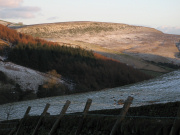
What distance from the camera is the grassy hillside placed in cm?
9182

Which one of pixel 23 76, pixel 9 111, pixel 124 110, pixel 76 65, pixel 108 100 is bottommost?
pixel 76 65

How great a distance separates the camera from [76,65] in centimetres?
9994

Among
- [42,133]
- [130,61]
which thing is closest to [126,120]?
[42,133]

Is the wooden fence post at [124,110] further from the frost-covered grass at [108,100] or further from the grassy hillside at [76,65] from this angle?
the grassy hillside at [76,65]

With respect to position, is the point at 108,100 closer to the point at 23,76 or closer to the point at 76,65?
the point at 23,76

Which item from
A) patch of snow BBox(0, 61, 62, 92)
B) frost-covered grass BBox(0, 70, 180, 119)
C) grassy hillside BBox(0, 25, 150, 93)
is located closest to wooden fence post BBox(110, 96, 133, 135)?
frost-covered grass BBox(0, 70, 180, 119)

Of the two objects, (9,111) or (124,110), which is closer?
(124,110)

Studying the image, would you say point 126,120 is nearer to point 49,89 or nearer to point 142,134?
point 142,134

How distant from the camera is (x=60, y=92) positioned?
207ft

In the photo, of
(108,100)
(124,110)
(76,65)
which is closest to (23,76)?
(76,65)

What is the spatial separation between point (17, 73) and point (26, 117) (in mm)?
61443

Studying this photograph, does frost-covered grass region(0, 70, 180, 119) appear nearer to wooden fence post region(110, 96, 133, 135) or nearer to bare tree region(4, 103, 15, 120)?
bare tree region(4, 103, 15, 120)

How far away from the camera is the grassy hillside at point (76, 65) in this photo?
9182cm

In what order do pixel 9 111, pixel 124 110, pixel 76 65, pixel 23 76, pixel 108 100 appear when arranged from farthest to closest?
1. pixel 76 65
2. pixel 23 76
3. pixel 108 100
4. pixel 9 111
5. pixel 124 110
